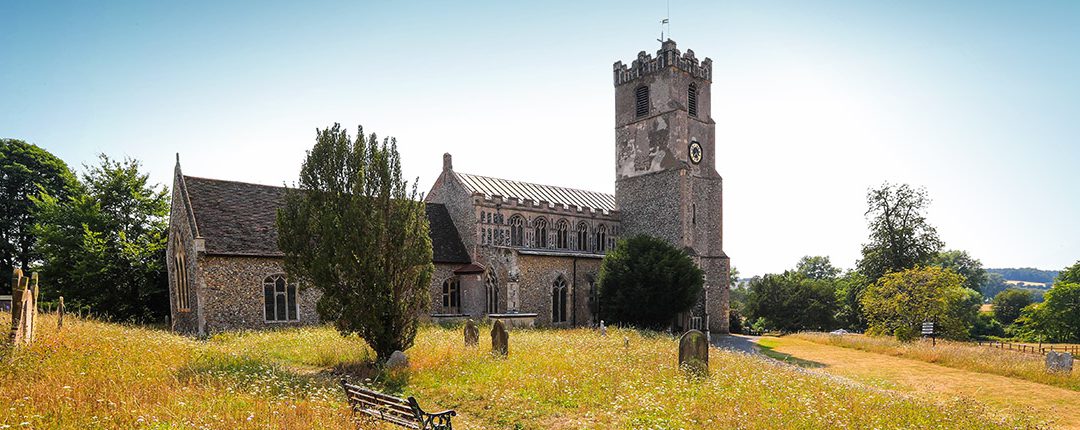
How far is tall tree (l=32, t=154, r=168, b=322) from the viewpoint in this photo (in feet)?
92.0

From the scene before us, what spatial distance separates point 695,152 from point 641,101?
4.54 m

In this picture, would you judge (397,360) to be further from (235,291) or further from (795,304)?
(795,304)

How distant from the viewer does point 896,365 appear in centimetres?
2120

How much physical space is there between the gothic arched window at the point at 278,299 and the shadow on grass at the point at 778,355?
60.9ft

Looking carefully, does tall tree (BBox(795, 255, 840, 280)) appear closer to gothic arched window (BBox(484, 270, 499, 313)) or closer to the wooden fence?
the wooden fence

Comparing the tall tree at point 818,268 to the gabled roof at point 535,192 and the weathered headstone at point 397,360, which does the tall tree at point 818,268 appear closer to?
the gabled roof at point 535,192

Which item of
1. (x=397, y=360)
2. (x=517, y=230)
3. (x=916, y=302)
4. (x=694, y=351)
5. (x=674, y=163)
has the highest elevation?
(x=674, y=163)

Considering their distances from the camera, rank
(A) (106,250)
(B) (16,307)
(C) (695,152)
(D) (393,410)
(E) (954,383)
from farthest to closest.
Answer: (C) (695,152), (A) (106,250), (E) (954,383), (B) (16,307), (D) (393,410)

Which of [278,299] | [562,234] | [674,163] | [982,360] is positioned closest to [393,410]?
[278,299]

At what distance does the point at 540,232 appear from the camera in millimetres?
33531

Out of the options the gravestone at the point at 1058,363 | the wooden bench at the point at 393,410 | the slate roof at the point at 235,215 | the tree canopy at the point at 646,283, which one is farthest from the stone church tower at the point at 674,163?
the wooden bench at the point at 393,410

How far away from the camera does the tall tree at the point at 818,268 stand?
8700 cm

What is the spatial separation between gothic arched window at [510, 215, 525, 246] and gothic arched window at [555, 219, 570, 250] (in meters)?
2.48

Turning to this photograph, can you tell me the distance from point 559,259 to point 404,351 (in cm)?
1685
